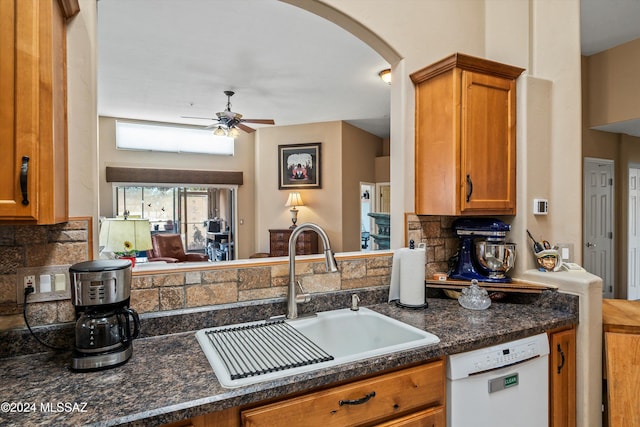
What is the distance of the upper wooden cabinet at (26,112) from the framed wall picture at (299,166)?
5.73m

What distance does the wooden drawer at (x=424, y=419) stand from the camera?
4.18 feet

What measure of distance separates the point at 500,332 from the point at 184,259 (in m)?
5.47

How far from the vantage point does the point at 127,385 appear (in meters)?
1.07

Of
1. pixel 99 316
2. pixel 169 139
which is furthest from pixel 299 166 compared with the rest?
pixel 99 316

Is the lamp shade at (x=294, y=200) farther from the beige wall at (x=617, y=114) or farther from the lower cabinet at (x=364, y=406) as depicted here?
the lower cabinet at (x=364, y=406)

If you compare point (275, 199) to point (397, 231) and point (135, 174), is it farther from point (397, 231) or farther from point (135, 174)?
point (397, 231)

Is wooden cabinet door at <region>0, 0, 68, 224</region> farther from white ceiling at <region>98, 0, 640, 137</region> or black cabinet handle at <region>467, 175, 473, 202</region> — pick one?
white ceiling at <region>98, 0, 640, 137</region>

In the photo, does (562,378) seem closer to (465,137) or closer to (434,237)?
(434,237)

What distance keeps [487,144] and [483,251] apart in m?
0.60

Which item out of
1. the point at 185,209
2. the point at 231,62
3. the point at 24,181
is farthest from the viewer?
the point at 185,209

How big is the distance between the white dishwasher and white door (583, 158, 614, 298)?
3.99m

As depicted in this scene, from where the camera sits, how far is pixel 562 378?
1.71 metres

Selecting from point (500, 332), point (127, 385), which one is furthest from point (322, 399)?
point (500, 332)

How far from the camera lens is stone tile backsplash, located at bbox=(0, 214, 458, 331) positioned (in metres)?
1.29
